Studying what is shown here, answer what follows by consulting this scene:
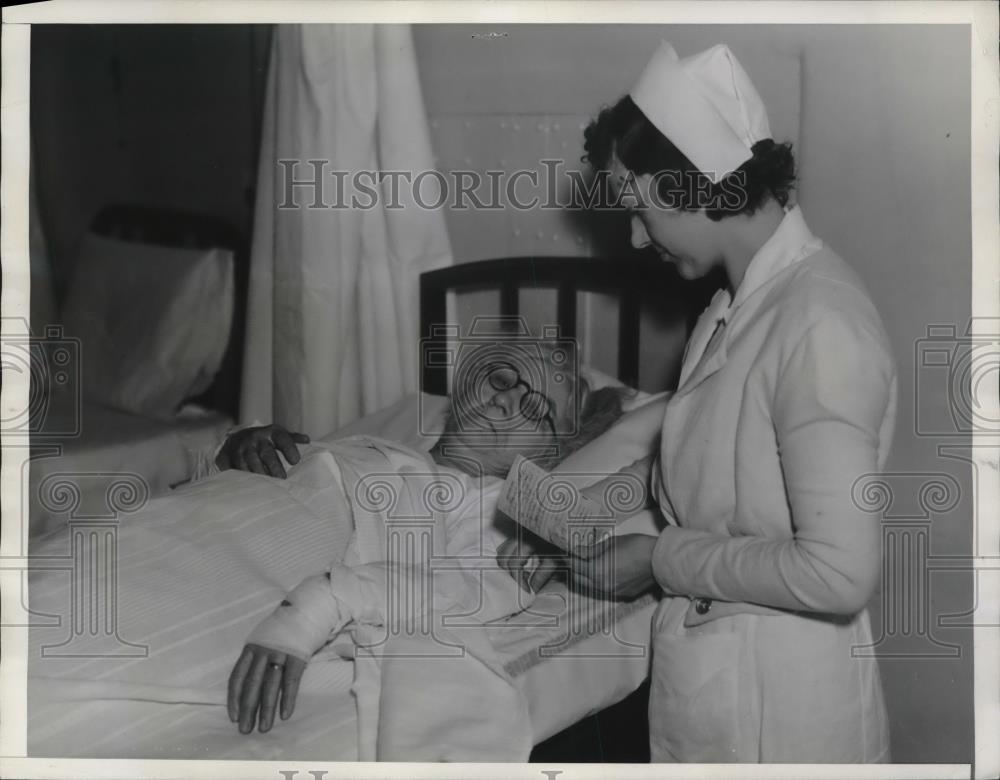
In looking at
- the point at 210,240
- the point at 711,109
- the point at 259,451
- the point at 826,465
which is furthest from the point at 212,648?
the point at 210,240

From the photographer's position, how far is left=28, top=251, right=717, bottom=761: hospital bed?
41.7 inches

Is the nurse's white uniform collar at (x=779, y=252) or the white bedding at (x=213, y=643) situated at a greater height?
the nurse's white uniform collar at (x=779, y=252)

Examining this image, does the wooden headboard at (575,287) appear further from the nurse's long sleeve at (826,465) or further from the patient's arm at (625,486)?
the nurse's long sleeve at (826,465)

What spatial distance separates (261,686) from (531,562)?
0.42 meters

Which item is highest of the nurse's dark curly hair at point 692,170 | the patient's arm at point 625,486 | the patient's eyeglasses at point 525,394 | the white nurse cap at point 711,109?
the white nurse cap at point 711,109

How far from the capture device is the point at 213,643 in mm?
1119

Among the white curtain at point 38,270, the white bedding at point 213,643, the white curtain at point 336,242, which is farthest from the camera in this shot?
the white curtain at point 336,242

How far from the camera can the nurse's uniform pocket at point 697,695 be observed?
109cm

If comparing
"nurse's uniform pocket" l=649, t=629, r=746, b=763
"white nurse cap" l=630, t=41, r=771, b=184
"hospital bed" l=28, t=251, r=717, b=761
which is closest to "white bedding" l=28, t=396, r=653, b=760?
"hospital bed" l=28, t=251, r=717, b=761

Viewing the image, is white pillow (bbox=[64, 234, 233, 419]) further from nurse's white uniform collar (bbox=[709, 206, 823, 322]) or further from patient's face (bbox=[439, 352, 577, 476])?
nurse's white uniform collar (bbox=[709, 206, 823, 322])

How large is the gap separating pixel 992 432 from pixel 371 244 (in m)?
1.00

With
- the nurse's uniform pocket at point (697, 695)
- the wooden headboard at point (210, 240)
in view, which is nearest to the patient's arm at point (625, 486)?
the nurse's uniform pocket at point (697, 695)

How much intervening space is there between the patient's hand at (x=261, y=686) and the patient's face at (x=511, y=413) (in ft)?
1.70

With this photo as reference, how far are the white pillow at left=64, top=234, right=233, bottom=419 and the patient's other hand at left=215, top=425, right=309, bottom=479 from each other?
0.34 meters
